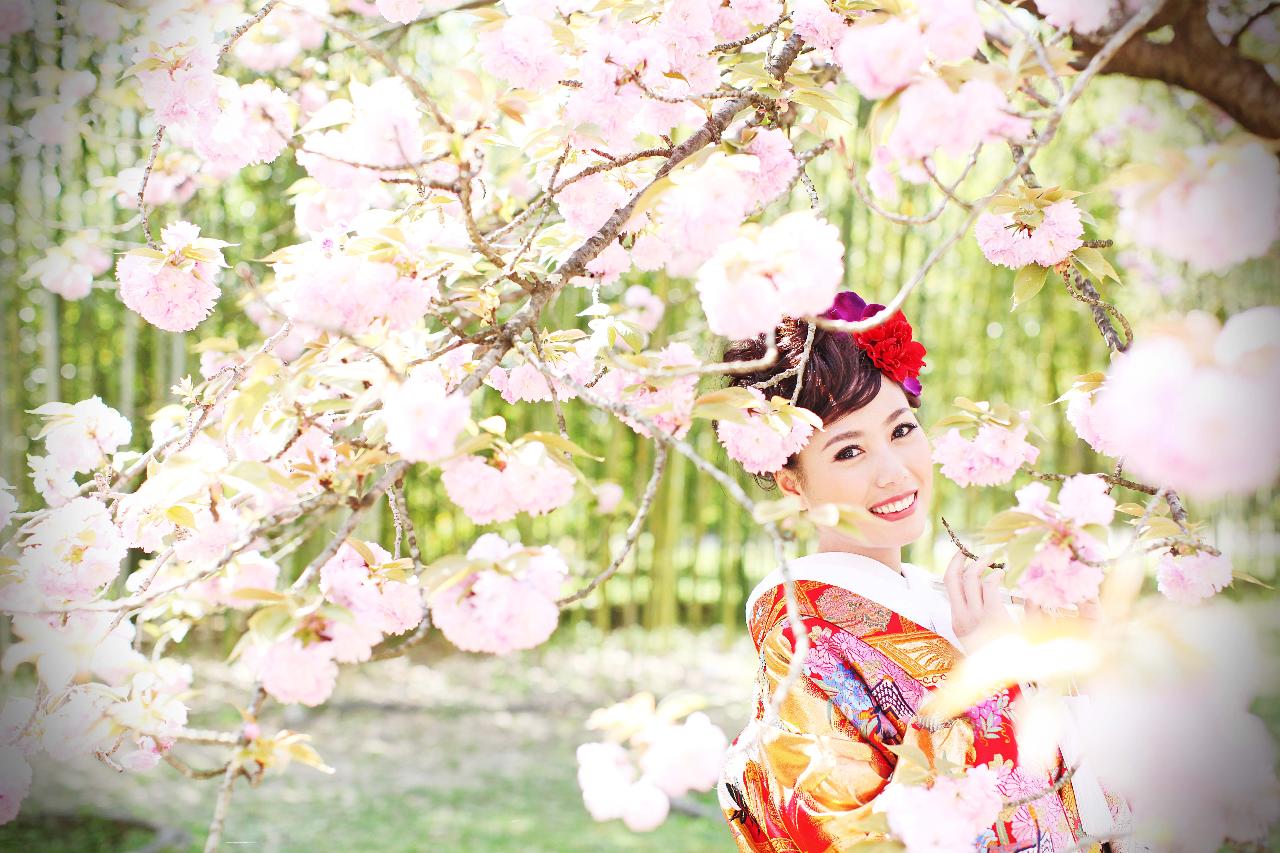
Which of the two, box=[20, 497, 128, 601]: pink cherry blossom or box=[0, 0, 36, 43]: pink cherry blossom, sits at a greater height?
box=[0, 0, 36, 43]: pink cherry blossom

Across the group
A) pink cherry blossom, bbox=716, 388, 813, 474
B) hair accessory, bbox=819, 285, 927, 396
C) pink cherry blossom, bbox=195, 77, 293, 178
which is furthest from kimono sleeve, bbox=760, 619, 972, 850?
pink cherry blossom, bbox=195, 77, 293, 178

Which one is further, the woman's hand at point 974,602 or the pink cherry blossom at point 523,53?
the woman's hand at point 974,602

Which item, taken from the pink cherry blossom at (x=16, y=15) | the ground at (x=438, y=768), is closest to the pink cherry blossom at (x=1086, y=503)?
the pink cherry blossom at (x=16, y=15)

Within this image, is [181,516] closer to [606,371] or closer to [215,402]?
[215,402]

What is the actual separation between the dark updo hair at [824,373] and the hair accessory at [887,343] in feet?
0.04

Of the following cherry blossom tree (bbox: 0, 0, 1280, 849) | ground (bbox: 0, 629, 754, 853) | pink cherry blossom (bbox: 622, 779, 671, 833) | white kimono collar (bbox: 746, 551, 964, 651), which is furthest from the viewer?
ground (bbox: 0, 629, 754, 853)

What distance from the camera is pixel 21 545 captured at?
3.43 ft

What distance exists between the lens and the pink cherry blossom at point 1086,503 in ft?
2.83

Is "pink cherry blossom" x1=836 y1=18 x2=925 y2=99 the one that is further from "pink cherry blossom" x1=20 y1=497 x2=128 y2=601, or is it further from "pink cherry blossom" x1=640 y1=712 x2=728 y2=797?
"pink cherry blossom" x1=20 y1=497 x2=128 y2=601

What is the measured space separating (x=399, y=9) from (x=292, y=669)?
89 centimetres

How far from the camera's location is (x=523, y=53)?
3.23 ft

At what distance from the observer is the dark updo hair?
4.18ft

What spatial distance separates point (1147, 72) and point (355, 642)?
3.34 ft

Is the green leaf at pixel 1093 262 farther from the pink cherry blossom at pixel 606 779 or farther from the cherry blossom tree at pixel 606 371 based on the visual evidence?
the pink cherry blossom at pixel 606 779
